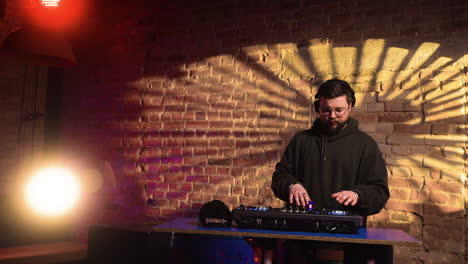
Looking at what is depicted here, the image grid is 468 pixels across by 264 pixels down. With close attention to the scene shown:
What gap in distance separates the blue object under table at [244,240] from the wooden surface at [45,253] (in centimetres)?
203

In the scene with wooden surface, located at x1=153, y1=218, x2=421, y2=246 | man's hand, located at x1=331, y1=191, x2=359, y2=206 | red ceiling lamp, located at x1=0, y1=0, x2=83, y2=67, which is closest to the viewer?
wooden surface, located at x1=153, y1=218, x2=421, y2=246

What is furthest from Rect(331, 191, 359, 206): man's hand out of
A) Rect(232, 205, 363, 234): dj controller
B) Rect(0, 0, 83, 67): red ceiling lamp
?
Rect(0, 0, 83, 67): red ceiling lamp

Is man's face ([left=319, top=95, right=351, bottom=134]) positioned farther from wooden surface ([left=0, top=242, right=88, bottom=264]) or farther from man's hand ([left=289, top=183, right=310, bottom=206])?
wooden surface ([left=0, top=242, right=88, bottom=264])

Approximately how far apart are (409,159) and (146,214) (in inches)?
93.2

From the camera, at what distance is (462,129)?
8.33 feet

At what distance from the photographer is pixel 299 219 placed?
163 cm

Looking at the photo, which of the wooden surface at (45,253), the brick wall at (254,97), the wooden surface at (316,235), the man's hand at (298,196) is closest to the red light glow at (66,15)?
the brick wall at (254,97)

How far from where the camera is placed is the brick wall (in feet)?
8.53

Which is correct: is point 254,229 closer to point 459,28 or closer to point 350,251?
point 350,251

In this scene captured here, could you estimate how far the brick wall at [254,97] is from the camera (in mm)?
2600

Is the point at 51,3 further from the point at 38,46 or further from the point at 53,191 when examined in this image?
the point at 53,191

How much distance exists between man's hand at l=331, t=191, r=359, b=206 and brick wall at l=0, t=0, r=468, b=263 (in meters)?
1.09

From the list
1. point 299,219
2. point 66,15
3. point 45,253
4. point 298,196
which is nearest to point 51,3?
point 66,15

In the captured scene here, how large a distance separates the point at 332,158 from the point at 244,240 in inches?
30.1
